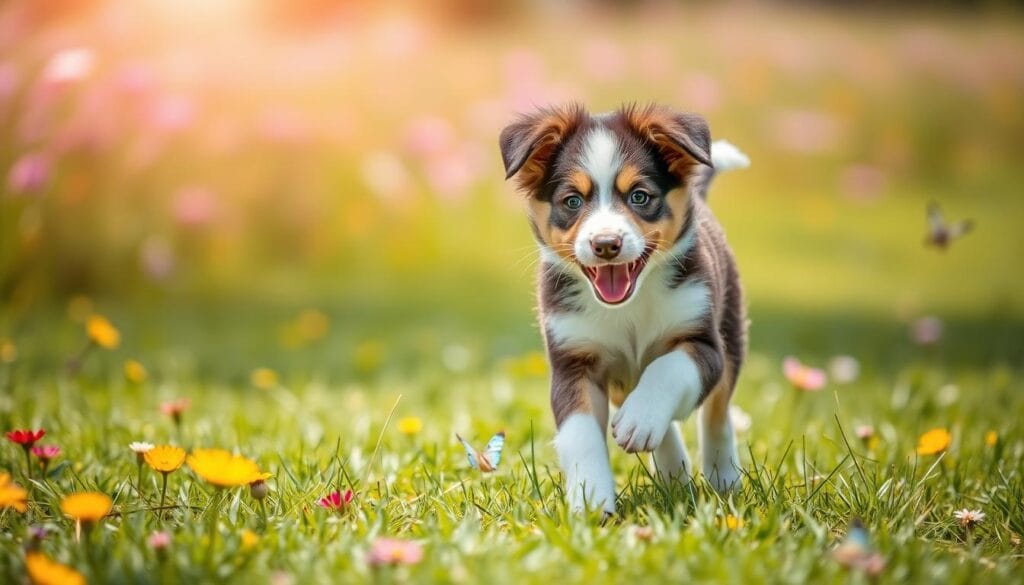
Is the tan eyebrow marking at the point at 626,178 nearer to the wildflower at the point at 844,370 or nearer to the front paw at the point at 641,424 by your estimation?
the front paw at the point at 641,424

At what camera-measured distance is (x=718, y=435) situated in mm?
3535

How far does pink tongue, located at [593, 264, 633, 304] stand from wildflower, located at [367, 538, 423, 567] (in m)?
0.95

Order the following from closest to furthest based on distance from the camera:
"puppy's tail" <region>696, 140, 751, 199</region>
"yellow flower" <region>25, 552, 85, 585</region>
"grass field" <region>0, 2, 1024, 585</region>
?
"yellow flower" <region>25, 552, 85, 585</region> < "grass field" <region>0, 2, 1024, 585</region> < "puppy's tail" <region>696, 140, 751, 199</region>

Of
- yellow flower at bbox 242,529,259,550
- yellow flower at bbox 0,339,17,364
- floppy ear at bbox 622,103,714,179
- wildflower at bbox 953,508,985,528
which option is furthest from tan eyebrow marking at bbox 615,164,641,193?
yellow flower at bbox 0,339,17,364

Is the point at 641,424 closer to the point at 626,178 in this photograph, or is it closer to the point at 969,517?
the point at 626,178

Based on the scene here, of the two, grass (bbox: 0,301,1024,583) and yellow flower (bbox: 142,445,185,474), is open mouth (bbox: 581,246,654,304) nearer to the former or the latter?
grass (bbox: 0,301,1024,583)

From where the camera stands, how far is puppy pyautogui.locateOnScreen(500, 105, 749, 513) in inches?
115

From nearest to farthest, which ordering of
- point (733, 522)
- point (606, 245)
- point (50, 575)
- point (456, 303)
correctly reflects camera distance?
point (50, 575), point (733, 522), point (606, 245), point (456, 303)

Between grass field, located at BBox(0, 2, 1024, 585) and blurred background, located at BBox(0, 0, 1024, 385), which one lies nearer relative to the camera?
grass field, located at BBox(0, 2, 1024, 585)

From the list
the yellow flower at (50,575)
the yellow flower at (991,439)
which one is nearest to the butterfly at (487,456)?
the yellow flower at (50,575)

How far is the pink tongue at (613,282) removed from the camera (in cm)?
298

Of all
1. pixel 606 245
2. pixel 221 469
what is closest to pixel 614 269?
pixel 606 245

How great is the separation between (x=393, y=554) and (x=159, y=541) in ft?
1.72

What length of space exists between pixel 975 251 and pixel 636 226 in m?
6.79
